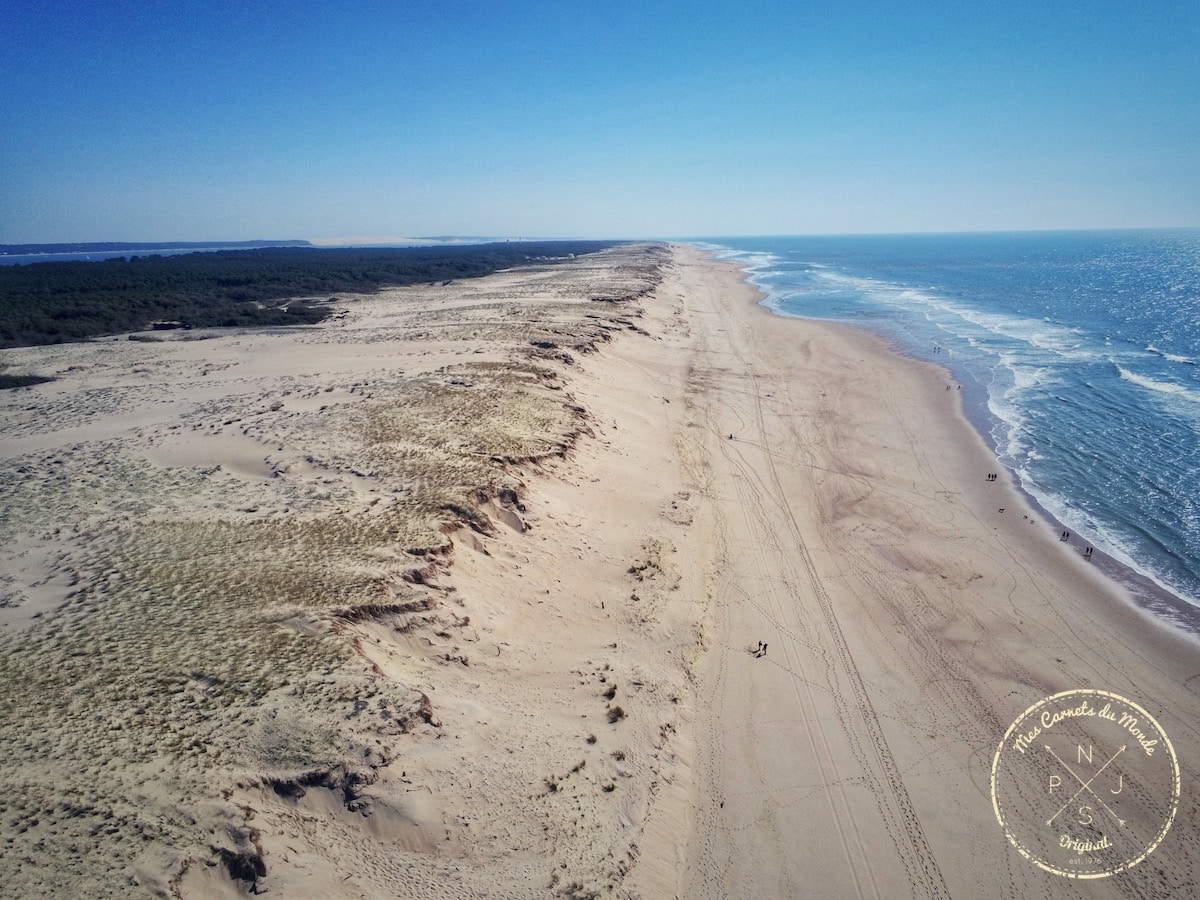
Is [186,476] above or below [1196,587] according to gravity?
above

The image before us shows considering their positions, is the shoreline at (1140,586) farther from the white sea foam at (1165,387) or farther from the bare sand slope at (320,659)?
the white sea foam at (1165,387)

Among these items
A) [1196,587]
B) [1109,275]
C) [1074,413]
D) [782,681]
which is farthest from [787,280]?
[782,681]

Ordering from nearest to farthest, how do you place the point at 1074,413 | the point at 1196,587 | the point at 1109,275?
the point at 1196,587 < the point at 1074,413 < the point at 1109,275

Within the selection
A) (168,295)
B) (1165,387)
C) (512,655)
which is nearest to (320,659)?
(512,655)

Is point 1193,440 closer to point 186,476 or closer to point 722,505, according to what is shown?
point 722,505

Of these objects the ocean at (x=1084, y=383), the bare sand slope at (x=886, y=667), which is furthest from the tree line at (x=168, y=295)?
the ocean at (x=1084, y=383)

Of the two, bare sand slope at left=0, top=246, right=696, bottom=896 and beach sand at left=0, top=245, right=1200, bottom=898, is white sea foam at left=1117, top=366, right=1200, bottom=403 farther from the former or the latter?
bare sand slope at left=0, top=246, right=696, bottom=896

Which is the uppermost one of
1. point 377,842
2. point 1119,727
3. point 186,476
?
point 186,476
